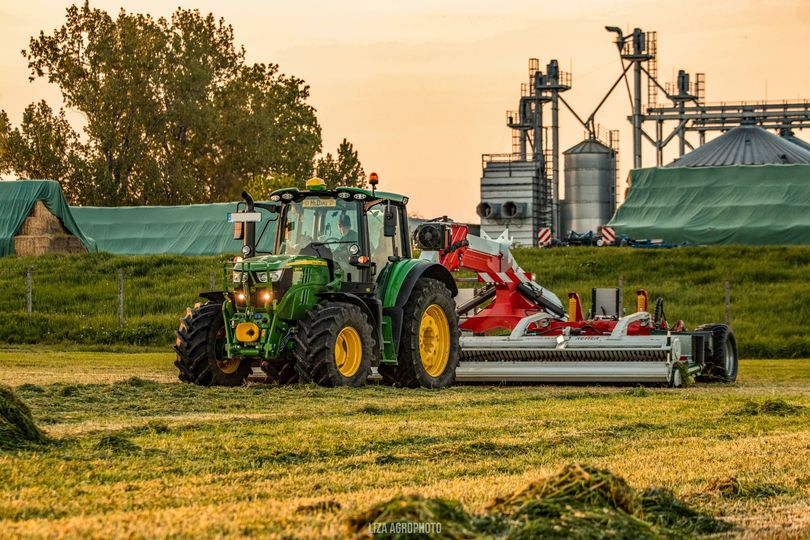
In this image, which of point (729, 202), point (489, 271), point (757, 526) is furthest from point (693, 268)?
point (757, 526)

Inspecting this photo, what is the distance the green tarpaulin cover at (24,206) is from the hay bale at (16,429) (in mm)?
42415

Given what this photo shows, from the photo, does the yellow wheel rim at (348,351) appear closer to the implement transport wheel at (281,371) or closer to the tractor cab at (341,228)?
the tractor cab at (341,228)

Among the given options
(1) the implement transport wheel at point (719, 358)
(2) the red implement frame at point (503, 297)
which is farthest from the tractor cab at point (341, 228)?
(1) the implement transport wheel at point (719, 358)

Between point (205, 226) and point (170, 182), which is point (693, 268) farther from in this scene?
point (170, 182)

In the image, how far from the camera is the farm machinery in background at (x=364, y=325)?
1656 cm

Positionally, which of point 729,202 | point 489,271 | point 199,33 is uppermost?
point 199,33


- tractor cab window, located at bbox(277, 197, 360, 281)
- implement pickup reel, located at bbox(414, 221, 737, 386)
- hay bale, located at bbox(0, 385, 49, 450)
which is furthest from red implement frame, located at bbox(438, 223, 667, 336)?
hay bale, located at bbox(0, 385, 49, 450)

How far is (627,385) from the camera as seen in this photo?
19.9m

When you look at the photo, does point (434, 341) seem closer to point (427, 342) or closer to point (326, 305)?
point (427, 342)

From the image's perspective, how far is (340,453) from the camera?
33.1ft

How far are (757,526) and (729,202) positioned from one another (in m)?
54.6

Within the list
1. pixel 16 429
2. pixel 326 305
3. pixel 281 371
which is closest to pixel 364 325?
pixel 326 305

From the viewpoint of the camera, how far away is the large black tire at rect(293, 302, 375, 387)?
16.0 meters

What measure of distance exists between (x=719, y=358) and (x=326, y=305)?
24.3 feet
